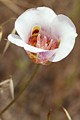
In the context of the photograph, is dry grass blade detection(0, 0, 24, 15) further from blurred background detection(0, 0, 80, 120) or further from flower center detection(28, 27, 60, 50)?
flower center detection(28, 27, 60, 50)

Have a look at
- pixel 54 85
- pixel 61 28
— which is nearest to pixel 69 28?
pixel 61 28

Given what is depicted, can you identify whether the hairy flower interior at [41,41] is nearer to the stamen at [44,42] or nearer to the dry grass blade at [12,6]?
the stamen at [44,42]

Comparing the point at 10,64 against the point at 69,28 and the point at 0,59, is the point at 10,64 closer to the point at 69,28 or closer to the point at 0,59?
the point at 0,59

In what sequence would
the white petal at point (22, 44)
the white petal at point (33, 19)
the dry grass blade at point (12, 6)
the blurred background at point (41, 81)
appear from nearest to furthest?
1. the white petal at point (22, 44)
2. the white petal at point (33, 19)
3. the dry grass blade at point (12, 6)
4. the blurred background at point (41, 81)

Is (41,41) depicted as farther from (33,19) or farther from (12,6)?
(12,6)

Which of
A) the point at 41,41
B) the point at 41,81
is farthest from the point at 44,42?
the point at 41,81

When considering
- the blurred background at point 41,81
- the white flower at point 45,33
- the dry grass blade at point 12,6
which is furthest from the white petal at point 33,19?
the blurred background at point 41,81
